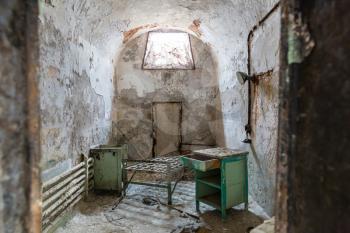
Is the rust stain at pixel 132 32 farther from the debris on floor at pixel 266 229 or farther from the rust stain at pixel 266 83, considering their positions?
the debris on floor at pixel 266 229

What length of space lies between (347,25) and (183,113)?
481cm

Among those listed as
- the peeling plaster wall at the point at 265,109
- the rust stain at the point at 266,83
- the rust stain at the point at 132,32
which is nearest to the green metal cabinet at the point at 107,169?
the peeling plaster wall at the point at 265,109

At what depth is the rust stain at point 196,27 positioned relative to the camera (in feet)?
14.5

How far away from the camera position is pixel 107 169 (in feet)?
12.0

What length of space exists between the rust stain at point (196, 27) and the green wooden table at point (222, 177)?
7.58 ft

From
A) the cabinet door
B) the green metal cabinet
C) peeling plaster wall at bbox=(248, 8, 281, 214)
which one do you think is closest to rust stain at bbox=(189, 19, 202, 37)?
peeling plaster wall at bbox=(248, 8, 281, 214)

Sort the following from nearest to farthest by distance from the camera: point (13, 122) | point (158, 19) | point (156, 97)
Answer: point (13, 122) → point (158, 19) → point (156, 97)

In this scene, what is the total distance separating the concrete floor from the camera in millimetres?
2721

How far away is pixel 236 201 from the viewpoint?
304 centimetres

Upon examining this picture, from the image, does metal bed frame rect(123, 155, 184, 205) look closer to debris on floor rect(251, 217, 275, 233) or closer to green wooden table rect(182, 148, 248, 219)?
green wooden table rect(182, 148, 248, 219)

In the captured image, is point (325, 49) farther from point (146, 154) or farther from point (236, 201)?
point (146, 154)

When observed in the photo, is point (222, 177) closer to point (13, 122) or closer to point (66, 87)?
point (66, 87)

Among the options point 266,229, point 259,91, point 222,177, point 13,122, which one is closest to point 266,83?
point 259,91

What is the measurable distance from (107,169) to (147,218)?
1006mm
